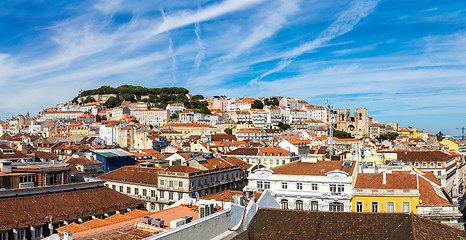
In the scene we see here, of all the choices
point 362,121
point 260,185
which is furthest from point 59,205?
point 362,121

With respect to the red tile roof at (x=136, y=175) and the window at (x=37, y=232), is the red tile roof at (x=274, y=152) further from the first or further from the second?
the window at (x=37, y=232)

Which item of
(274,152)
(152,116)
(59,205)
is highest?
(152,116)

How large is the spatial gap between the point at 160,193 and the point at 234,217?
2629cm

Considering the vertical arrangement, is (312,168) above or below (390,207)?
above

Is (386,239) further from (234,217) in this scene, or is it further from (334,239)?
(234,217)

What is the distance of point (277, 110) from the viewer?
166m

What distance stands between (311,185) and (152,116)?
151 meters

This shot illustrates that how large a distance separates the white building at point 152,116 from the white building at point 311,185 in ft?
476

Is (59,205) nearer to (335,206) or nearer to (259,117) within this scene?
(335,206)

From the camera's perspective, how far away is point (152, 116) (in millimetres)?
175375

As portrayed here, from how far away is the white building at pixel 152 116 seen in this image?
175 m

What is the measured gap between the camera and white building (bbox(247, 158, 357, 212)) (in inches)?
1175

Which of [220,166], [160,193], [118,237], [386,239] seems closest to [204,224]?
[118,237]

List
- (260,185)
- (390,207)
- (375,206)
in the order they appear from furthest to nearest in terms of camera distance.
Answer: (260,185), (375,206), (390,207)
